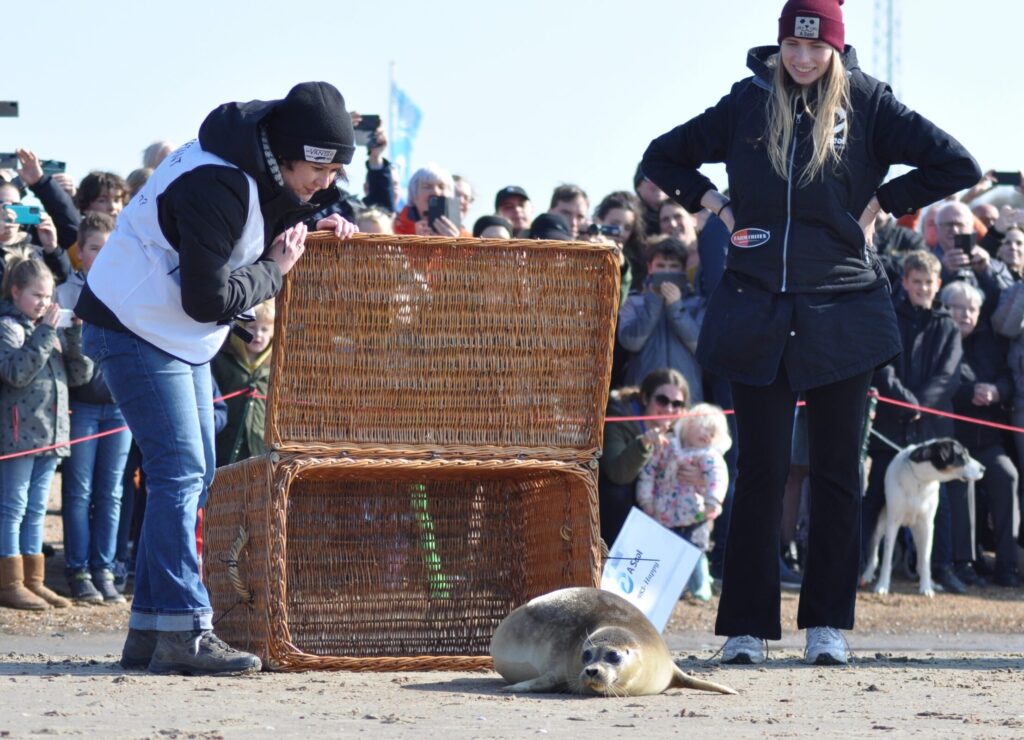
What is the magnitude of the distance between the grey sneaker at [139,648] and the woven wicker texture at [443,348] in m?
0.77

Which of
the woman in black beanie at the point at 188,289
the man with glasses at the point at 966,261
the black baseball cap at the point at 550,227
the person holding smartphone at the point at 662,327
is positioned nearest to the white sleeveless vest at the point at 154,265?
the woman in black beanie at the point at 188,289

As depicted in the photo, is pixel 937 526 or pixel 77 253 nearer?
pixel 77 253

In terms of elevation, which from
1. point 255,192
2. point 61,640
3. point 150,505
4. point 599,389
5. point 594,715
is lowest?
point 61,640

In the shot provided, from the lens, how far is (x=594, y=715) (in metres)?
4.68

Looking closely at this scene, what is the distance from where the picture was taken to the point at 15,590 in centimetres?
857

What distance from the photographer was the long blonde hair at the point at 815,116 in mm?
5922

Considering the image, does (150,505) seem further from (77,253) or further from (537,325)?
(77,253)

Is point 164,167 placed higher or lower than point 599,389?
higher

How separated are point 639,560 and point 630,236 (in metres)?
3.85

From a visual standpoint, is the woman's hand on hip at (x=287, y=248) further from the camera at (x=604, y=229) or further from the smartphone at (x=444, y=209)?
the camera at (x=604, y=229)

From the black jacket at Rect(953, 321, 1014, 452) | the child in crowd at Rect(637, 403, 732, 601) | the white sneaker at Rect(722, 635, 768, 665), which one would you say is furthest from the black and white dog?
the white sneaker at Rect(722, 635, 768, 665)

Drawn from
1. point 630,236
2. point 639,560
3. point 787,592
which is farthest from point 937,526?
point 639,560

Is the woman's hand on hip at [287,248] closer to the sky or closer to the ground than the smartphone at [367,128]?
closer to the ground

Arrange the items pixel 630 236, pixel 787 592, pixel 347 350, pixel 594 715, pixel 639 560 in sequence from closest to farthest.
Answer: pixel 594 715 < pixel 347 350 < pixel 639 560 < pixel 787 592 < pixel 630 236
